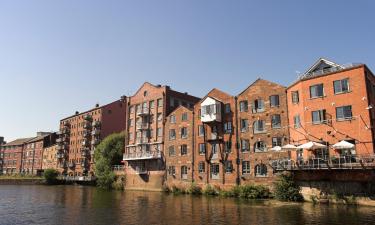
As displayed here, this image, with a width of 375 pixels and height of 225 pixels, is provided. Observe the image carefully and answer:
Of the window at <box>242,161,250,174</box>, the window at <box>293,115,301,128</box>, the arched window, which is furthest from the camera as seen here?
the window at <box>242,161,250,174</box>

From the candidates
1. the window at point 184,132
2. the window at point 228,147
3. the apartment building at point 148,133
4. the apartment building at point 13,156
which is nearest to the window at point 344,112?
the window at point 228,147

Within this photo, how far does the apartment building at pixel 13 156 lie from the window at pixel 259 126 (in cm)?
11609

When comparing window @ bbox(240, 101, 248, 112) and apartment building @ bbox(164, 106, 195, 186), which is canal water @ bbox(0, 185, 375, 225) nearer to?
window @ bbox(240, 101, 248, 112)

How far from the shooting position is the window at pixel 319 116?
139 ft

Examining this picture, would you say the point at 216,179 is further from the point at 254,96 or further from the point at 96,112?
the point at 96,112

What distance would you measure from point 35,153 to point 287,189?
11426cm

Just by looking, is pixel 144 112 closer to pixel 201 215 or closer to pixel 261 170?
pixel 261 170

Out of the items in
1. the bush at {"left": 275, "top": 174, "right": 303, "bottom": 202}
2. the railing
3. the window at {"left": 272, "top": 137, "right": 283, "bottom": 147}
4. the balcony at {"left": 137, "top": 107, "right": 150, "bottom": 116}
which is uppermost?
the balcony at {"left": 137, "top": 107, "right": 150, "bottom": 116}

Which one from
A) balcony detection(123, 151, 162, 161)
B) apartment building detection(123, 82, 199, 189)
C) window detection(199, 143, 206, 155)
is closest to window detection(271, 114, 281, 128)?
window detection(199, 143, 206, 155)

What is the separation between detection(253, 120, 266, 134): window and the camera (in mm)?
52175

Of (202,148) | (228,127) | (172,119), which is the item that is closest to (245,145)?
(228,127)

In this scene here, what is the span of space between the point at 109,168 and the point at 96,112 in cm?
3029

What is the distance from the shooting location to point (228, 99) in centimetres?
5772

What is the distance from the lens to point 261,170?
50.6 meters
